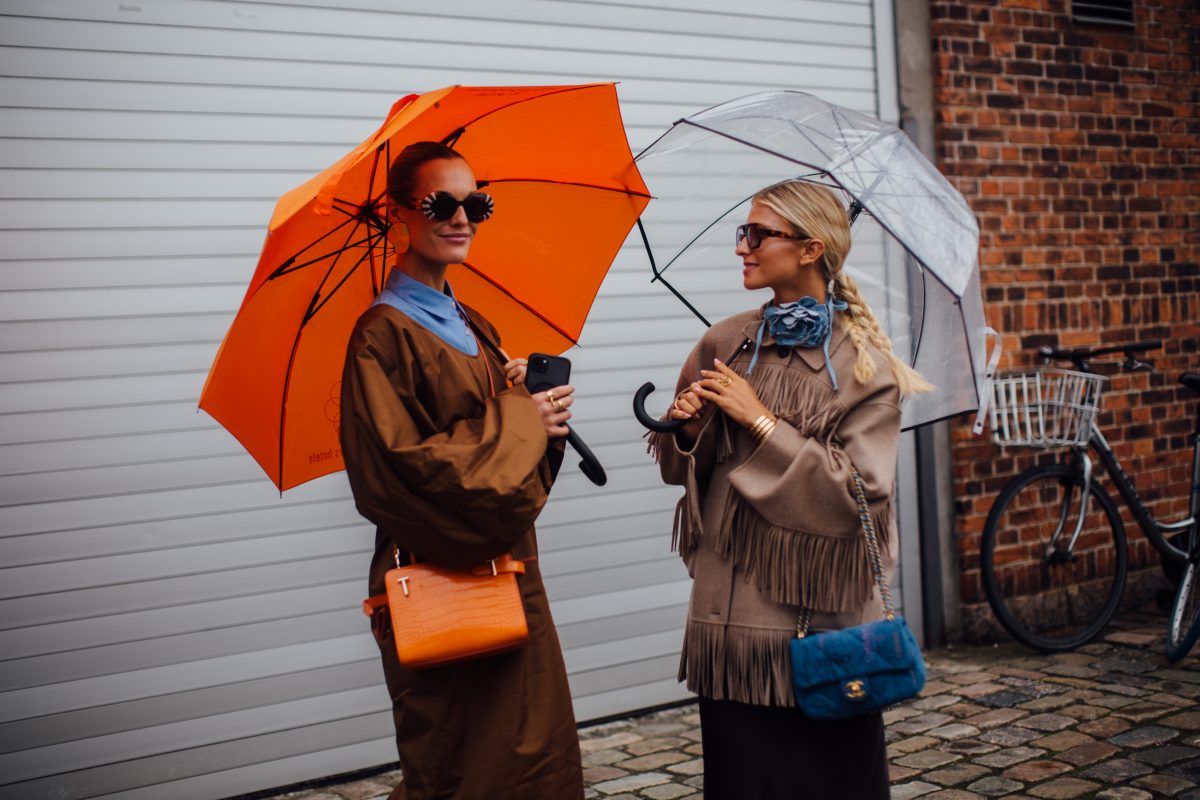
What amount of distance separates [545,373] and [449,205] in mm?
434

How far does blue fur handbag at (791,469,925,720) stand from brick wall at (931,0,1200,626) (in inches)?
141

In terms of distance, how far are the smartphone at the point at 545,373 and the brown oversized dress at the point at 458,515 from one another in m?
0.04

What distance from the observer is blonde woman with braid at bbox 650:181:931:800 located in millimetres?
2779

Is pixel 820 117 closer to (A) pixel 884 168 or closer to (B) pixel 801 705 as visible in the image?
(A) pixel 884 168

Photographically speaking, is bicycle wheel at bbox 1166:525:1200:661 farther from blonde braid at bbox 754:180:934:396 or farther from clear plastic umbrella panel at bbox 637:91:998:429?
blonde braid at bbox 754:180:934:396

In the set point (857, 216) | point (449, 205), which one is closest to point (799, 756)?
point (857, 216)

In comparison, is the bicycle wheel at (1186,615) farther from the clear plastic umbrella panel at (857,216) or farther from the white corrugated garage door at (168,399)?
the clear plastic umbrella panel at (857,216)

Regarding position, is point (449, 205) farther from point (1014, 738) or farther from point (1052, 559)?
point (1052, 559)

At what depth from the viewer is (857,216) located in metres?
3.09

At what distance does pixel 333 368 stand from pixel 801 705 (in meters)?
1.39

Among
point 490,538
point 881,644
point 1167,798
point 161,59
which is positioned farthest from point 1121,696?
point 161,59

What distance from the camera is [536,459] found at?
2.56m

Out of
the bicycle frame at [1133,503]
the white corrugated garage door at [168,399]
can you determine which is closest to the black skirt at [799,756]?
the white corrugated garage door at [168,399]

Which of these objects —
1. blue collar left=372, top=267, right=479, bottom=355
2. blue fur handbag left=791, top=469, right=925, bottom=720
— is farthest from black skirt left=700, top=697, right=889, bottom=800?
blue collar left=372, top=267, right=479, bottom=355
